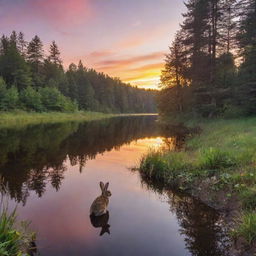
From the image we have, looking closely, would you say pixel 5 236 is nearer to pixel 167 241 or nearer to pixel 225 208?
pixel 167 241

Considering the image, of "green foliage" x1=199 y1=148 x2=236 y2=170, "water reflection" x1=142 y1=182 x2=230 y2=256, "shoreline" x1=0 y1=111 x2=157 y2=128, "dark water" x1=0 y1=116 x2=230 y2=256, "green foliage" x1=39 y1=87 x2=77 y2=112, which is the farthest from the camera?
"green foliage" x1=39 y1=87 x2=77 y2=112

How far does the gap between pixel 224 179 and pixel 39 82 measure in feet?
208

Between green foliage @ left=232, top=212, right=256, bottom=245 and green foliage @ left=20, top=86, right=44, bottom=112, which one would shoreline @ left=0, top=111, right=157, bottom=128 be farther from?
green foliage @ left=232, top=212, right=256, bottom=245

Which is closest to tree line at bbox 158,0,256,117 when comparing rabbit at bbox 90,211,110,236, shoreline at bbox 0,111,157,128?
rabbit at bbox 90,211,110,236

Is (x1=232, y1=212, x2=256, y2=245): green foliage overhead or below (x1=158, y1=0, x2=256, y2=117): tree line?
below

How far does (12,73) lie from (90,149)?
4555cm

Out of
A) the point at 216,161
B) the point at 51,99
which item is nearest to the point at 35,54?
the point at 51,99

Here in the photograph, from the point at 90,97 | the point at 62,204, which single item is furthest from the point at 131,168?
the point at 90,97

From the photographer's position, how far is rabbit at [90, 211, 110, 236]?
6349mm

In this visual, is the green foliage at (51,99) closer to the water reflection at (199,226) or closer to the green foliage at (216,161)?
the green foliage at (216,161)

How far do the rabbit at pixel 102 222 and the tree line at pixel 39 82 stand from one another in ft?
130

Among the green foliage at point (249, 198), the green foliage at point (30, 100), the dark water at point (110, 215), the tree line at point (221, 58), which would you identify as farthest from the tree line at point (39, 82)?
the green foliage at point (249, 198)

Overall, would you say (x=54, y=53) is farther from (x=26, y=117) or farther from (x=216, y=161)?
(x=216, y=161)

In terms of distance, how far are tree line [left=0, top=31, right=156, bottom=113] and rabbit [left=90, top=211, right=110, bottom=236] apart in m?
39.6
